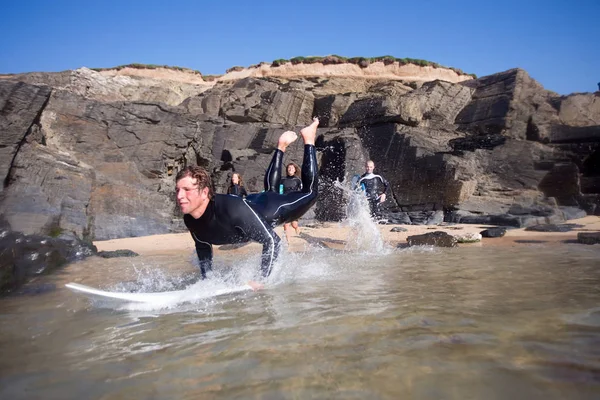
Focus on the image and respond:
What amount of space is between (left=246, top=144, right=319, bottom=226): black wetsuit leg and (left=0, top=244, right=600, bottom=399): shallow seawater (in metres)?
0.77

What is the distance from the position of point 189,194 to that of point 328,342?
216 cm

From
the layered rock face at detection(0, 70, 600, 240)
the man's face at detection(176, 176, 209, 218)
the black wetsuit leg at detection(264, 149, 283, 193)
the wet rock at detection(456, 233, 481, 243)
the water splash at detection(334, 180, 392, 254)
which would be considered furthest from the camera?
the layered rock face at detection(0, 70, 600, 240)

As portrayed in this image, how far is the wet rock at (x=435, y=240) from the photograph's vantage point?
7.46 m

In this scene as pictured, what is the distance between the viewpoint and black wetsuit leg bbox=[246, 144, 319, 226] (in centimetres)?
446

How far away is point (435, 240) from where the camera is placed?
24.8 ft

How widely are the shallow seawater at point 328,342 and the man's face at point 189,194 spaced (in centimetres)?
75

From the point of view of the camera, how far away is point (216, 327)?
266cm

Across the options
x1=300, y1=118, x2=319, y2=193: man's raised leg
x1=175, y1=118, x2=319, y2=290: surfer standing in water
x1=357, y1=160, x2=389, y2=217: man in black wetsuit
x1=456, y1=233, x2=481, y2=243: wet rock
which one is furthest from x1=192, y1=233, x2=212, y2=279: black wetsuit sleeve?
x1=357, y1=160, x2=389, y2=217: man in black wetsuit

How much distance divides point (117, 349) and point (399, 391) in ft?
4.97

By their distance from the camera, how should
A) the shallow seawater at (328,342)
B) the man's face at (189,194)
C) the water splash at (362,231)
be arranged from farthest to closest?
the water splash at (362,231) < the man's face at (189,194) < the shallow seawater at (328,342)

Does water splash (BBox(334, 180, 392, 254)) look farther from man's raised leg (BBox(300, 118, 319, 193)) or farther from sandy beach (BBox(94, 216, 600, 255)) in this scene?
man's raised leg (BBox(300, 118, 319, 193))

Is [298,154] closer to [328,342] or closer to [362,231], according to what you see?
[362,231]

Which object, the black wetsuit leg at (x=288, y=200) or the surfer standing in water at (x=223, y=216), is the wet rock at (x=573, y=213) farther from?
the surfer standing in water at (x=223, y=216)

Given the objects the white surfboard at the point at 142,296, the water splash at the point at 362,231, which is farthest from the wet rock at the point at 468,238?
the white surfboard at the point at 142,296
